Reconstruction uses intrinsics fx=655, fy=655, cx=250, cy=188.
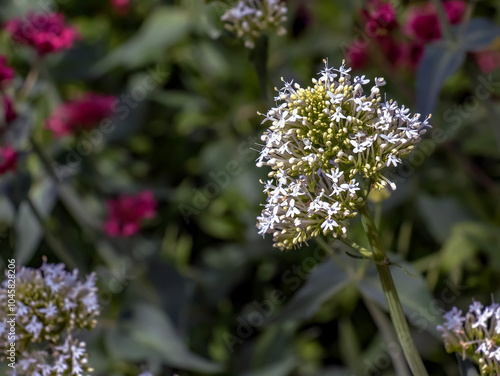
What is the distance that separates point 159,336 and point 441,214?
3.67 feet

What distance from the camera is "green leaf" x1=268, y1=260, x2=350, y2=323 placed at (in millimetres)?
1709

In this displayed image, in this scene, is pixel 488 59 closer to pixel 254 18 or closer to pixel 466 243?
pixel 466 243

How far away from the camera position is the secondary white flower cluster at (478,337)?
1.16 m

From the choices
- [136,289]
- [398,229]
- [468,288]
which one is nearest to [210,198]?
[136,289]

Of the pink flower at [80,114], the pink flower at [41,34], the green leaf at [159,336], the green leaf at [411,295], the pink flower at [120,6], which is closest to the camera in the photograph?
the green leaf at [411,295]

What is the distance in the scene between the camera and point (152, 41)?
2832 millimetres

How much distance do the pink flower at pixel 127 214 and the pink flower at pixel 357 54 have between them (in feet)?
3.13

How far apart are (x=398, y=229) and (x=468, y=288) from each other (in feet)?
1.41

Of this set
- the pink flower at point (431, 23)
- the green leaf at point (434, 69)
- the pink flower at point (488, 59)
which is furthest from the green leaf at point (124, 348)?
the pink flower at point (488, 59)

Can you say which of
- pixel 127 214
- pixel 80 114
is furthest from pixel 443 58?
pixel 80 114

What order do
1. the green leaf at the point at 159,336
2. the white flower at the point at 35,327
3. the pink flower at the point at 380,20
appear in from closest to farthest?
the white flower at the point at 35,327
the pink flower at the point at 380,20
the green leaf at the point at 159,336

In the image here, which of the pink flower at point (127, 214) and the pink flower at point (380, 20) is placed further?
the pink flower at point (127, 214)

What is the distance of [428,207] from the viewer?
246cm

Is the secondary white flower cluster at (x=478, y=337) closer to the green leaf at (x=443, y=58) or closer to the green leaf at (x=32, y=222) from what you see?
the green leaf at (x=443, y=58)
